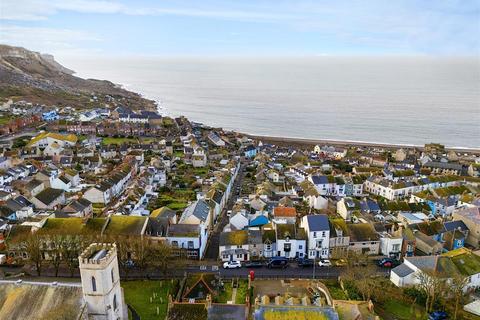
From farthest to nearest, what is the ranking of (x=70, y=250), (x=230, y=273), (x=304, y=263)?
1. (x=304, y=263)
2. (x=230, y=273)
3. (x=70, y=250)

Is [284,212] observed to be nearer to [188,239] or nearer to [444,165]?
[188,239]

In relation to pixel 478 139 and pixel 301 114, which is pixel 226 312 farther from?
pixel 301 114

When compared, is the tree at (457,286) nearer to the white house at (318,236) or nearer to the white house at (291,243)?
the white house at (318,236)

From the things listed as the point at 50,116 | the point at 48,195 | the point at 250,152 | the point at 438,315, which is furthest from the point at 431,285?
the point at 50,116

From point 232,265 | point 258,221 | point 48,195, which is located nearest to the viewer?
point 232,265

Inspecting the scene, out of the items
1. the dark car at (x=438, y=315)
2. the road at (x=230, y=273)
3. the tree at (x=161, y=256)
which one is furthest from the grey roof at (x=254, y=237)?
the dark car at (x=438, y=315)
